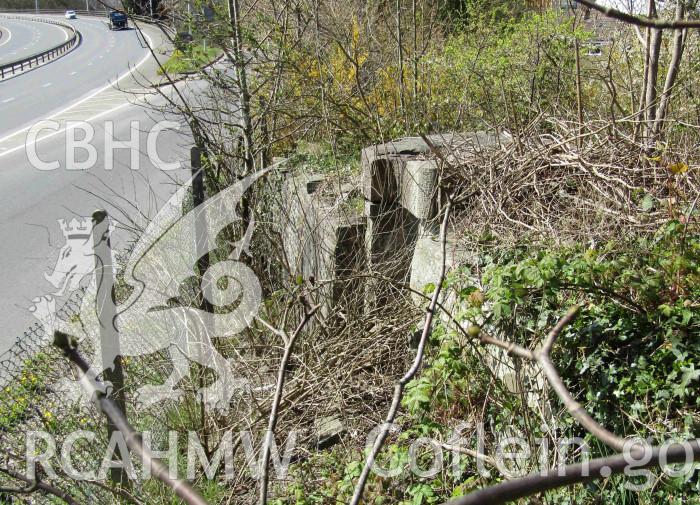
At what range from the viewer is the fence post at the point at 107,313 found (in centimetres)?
385

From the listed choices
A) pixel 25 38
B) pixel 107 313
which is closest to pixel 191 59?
pixel 107 313

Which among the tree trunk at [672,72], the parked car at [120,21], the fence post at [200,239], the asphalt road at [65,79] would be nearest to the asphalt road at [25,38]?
the asphalt road at [65,79]

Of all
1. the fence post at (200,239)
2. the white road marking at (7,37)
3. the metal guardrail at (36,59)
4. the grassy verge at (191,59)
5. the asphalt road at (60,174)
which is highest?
the grassy verge at (191,59)

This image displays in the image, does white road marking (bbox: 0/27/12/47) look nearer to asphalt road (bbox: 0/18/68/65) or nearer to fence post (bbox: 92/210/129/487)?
asphalt road (bbox: 0/18/68/65)

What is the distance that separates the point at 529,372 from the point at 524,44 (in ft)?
19.1

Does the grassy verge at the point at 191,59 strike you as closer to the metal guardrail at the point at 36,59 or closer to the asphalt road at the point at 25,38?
the metal guardrail at the point at 36,59

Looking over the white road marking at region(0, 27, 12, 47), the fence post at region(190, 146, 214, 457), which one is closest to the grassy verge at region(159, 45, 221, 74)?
the fence post at region(190, 146, 214, 457)

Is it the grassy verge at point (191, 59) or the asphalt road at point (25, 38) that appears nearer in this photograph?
the grassy verge at point (191, 59)

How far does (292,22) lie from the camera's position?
7.45 metres

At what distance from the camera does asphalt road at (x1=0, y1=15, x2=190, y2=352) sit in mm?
8281

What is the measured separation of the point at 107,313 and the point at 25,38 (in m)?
54.2

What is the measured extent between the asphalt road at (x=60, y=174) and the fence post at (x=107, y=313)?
1470mm

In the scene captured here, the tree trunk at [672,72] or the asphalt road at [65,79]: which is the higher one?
the tree trunk at [672,72]

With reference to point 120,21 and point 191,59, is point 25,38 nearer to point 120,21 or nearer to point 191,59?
point 120,21
